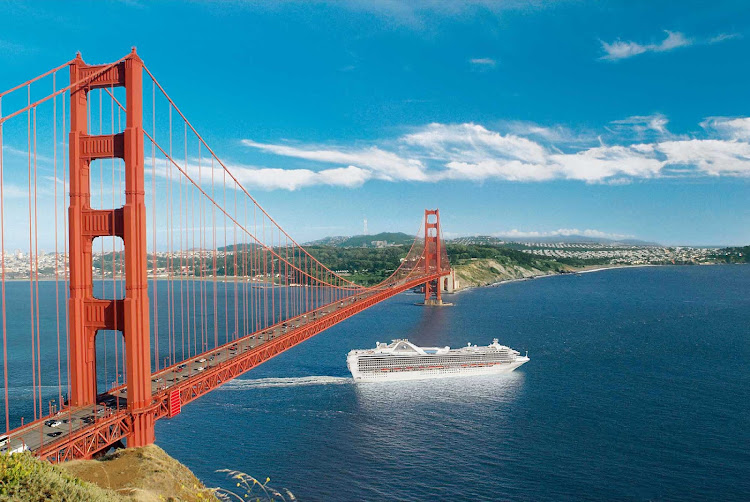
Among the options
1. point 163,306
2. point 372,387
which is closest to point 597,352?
point 372,387

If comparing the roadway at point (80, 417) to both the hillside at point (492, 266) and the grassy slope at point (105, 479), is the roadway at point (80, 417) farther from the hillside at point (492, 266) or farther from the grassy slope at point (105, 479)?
the hillside at point (492, 266)

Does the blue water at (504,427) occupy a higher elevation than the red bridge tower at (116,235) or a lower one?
lower

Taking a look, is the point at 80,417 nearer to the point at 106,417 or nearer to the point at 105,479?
the point at 106,417

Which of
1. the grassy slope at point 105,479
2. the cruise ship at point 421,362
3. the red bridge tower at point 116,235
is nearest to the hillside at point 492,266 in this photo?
the cruise ship at point 421,362

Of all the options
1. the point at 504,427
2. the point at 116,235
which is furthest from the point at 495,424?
the point at 116,235

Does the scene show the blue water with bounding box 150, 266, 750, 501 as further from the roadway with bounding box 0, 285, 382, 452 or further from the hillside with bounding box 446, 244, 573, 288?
the hillside with bounding box 446, 244, 573, 288

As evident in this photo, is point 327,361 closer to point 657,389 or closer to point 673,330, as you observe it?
point 657,389

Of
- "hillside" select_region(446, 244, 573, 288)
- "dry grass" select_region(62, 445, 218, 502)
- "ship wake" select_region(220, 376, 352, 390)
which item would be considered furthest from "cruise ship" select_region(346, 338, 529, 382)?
"hillside" select_region(446, 244, 573, 288)

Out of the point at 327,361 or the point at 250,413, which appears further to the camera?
the point at 327,361
